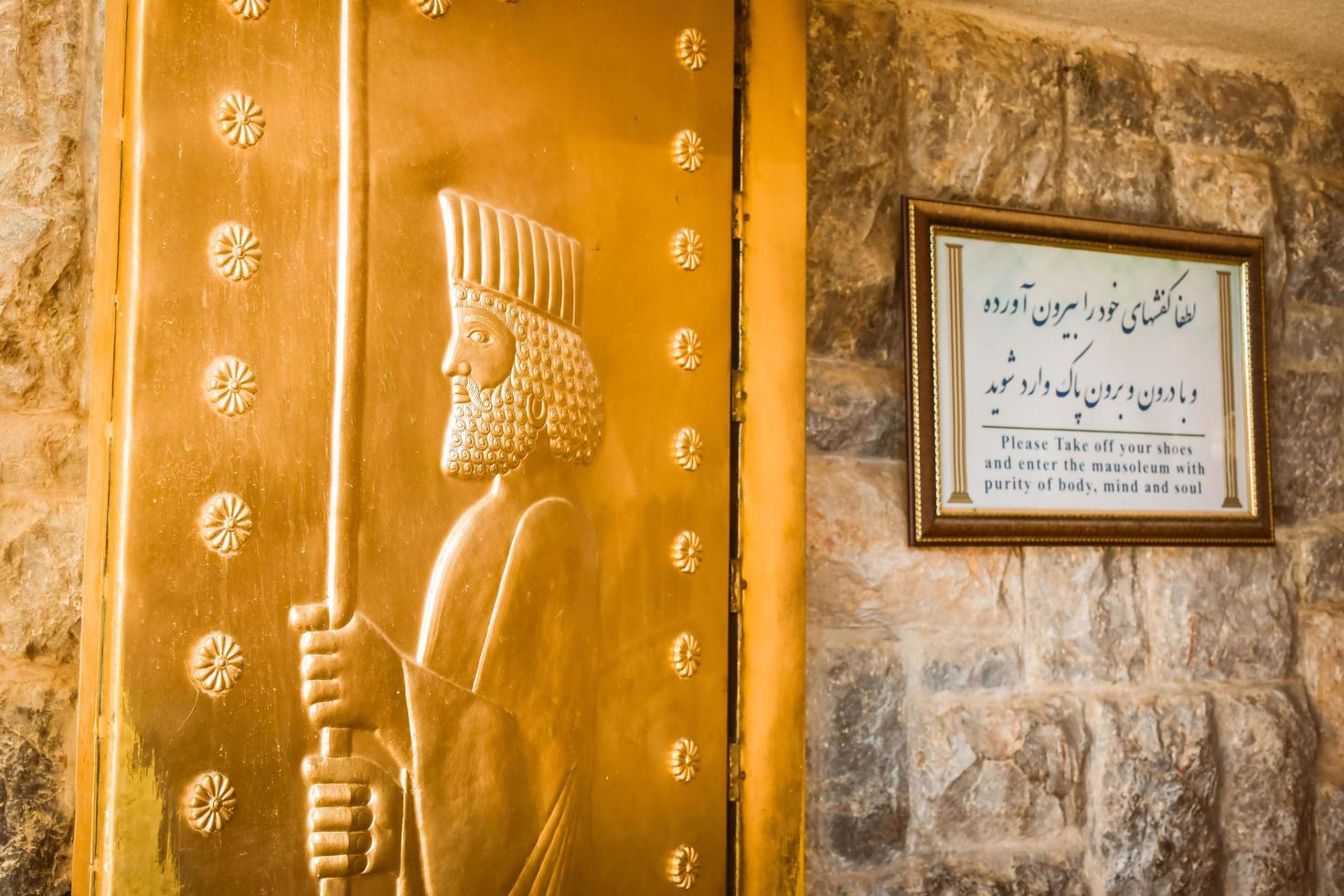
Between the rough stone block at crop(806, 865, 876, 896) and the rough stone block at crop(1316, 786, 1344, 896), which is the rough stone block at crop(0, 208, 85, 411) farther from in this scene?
the rough stone block at crop(1316, 786, 1344, 896)

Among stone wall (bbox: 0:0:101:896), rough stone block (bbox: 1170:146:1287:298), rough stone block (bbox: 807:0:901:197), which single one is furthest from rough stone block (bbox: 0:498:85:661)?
rough stone block (bbox: 1170:146:1287:298)

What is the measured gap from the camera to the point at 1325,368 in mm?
1580

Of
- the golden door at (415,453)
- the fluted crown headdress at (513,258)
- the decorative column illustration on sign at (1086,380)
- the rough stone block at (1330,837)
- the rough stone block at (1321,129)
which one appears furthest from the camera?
the rough stone block at (1321,129)

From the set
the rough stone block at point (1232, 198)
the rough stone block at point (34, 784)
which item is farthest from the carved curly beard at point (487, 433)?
the rough stone block at point (1232, 198)

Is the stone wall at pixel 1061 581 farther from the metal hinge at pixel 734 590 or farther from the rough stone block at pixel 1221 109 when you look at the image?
the metal hinge at pixel 734 590

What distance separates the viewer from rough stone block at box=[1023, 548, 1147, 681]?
1396 mm

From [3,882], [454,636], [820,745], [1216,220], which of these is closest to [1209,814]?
[820,745]

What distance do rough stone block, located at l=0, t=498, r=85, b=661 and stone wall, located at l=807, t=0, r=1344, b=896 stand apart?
2.75ft

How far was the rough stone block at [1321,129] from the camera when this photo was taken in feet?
5.23

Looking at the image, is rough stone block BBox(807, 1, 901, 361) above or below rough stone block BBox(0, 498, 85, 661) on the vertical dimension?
above

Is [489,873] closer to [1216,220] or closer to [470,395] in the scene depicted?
[470,395]

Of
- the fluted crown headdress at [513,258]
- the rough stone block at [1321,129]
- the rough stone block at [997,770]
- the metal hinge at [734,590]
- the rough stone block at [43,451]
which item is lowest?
the rough stone block at [997,770]

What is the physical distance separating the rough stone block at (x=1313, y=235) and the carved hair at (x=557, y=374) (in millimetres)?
1204

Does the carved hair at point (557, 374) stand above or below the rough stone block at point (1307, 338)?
below
